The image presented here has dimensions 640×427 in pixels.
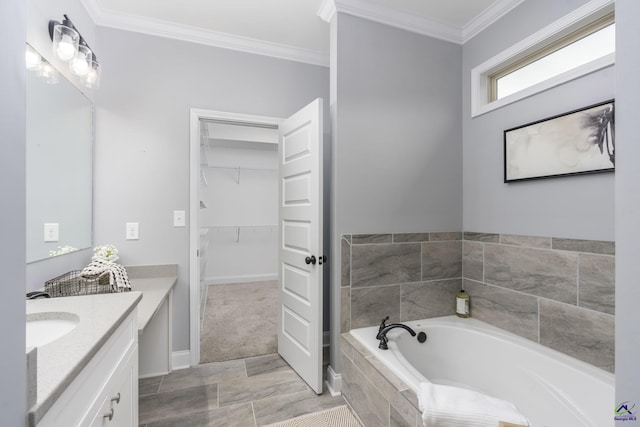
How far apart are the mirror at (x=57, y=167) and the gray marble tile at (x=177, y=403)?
1.11m

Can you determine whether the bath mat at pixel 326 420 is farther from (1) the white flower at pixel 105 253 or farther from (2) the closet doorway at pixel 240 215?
(2) the closet doorway at pixel 240 215

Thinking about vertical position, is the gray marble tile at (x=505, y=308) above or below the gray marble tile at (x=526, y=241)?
below

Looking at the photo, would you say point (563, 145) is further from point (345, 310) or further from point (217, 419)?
point (217, 419)

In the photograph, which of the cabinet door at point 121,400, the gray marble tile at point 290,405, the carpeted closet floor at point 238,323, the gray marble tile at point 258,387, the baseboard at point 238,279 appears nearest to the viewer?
the cabinet door at point 121,400

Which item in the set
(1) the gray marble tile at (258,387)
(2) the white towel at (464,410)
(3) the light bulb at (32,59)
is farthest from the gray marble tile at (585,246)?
(3) the light bulb at (32,59)

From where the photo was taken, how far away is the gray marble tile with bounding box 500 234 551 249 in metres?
1.79

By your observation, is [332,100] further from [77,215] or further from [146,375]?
[146,375]

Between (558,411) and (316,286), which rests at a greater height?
(316,286)

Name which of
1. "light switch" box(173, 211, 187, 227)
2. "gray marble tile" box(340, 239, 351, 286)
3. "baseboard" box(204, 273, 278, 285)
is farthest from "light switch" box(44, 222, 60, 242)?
"baseboard" box(204, 273, 278, 285)

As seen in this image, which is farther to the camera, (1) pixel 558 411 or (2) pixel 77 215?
(2) pixel 77 215

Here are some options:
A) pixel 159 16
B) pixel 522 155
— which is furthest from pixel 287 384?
pixel 159 16

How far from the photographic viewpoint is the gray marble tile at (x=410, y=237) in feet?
7.13

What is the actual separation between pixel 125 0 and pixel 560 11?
2.86 m

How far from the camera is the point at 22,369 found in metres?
0.51
